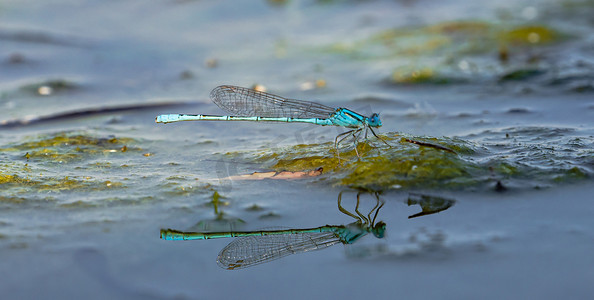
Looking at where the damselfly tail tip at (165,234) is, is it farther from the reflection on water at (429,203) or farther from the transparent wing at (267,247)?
the reflection on water at (429,203)

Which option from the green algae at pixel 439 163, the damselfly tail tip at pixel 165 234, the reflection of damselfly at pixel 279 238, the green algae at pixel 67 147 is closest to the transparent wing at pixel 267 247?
the reflection of damselfly at pixel 279 238

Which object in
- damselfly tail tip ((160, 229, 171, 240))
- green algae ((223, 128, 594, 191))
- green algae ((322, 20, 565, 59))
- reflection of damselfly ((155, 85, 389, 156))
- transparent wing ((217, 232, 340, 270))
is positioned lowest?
transparent wing ((217, 232, 340, 270))

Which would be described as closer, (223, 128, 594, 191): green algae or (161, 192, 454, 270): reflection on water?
(161, 192, 454, 270): reflection on water

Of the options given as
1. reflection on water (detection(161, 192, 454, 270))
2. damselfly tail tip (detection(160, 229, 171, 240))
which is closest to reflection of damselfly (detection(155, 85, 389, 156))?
reflection on water (detection(161, 192, 454, 270))

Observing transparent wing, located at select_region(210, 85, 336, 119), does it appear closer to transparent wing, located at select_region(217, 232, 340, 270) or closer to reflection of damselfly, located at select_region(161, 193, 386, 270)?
reflection of damselfly, located at select_region(161, 193, 386, 270)

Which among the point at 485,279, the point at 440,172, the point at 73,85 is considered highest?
the point at 73,85

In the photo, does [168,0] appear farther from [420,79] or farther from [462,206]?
[462,206]

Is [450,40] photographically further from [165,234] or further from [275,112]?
[165,234]

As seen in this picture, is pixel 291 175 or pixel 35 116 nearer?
pixel 291 175

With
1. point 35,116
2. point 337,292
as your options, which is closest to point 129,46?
point 35,116
